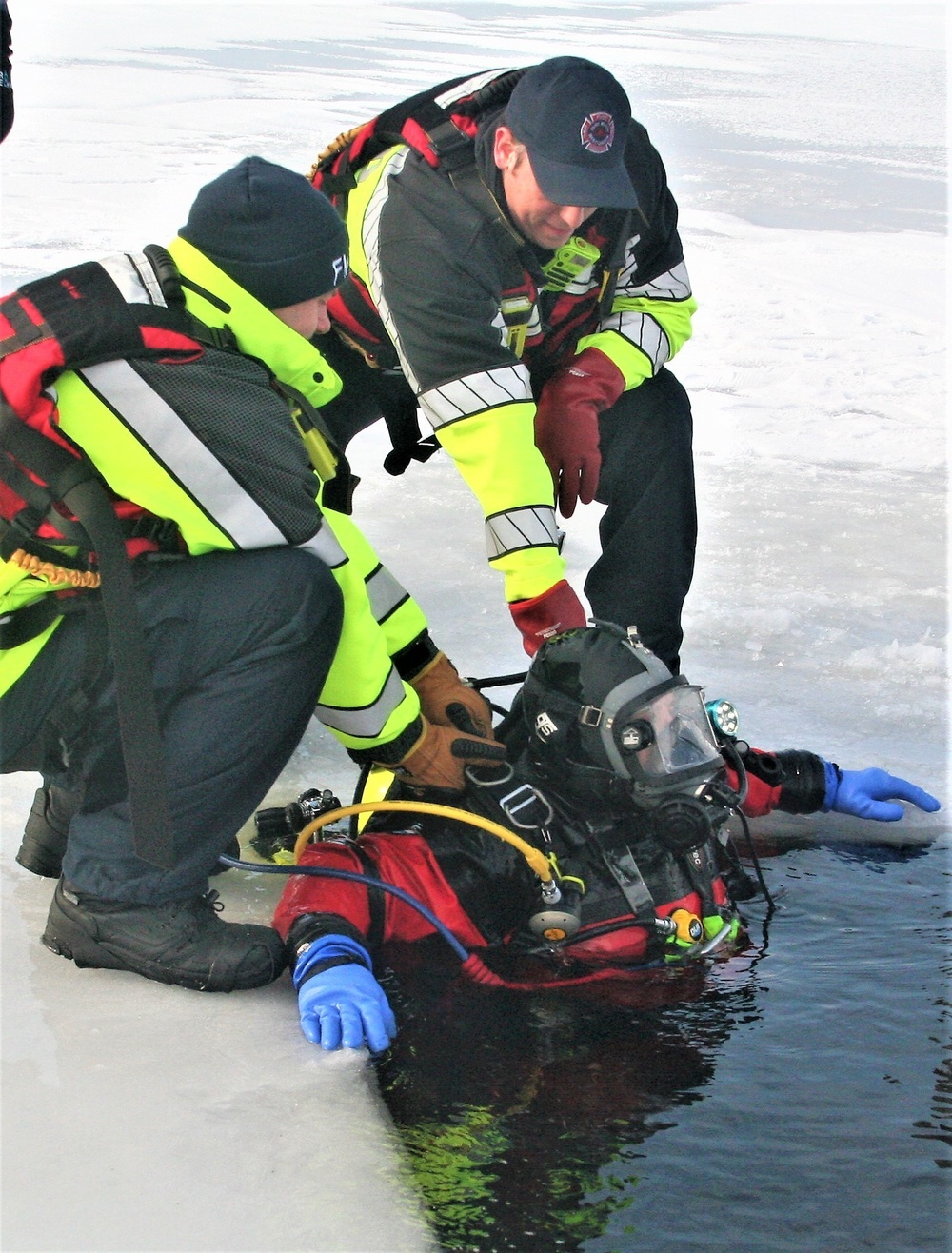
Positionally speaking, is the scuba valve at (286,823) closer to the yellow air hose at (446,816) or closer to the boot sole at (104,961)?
the yellow air hose at (446,816)

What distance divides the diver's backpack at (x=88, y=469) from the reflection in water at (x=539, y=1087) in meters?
0.53

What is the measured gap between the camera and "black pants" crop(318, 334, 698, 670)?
11.6 feet

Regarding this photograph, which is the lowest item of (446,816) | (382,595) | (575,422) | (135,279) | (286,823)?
(286,823)

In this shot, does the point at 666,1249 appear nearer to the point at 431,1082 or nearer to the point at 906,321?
the point at 431,1082

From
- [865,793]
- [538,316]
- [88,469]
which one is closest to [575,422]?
[538,316]

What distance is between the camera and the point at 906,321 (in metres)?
7.03

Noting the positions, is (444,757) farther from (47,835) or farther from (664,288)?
(664,288)

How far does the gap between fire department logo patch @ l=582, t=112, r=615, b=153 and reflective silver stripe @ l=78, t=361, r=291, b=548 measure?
116 centimetres

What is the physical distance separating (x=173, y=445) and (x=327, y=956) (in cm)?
86

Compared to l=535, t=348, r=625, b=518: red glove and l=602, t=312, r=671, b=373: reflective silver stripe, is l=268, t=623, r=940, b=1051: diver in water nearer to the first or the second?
l=535, t=348, r=625, b=518: red glove

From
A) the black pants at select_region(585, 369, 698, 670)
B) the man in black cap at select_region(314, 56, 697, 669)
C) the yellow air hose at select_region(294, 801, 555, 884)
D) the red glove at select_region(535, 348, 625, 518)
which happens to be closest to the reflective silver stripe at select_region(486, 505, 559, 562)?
the man in black cap at select_region(314, 56, 697, 669)

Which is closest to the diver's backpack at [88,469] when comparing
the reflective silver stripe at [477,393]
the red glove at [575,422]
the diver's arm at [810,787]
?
the reflective silver stripe at [477,393]

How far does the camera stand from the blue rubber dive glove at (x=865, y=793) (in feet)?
10.2

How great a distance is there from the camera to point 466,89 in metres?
3.15
